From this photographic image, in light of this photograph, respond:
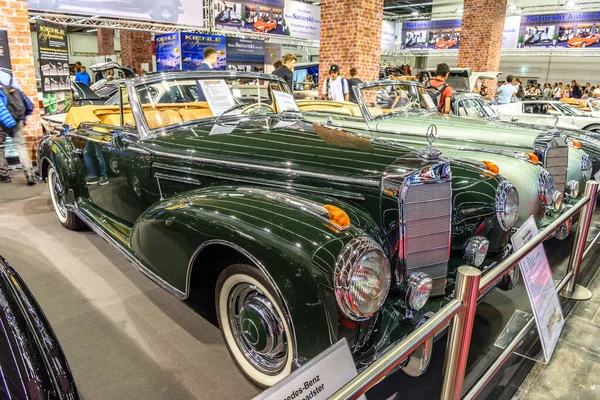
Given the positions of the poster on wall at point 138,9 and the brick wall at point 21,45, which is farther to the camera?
the poster on wall at point 138,9

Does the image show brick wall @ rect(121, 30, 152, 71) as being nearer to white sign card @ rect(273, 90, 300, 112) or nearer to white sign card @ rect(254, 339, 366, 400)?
white sign card @ rect(273, 90, 300, 112)

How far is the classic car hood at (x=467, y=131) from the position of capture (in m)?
4.74

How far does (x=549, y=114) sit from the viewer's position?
1034 centimetres

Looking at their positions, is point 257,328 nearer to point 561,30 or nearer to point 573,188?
point 573,188

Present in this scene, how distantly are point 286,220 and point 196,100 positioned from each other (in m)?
1.93

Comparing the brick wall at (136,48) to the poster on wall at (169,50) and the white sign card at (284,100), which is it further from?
the white sign card at (284,100)

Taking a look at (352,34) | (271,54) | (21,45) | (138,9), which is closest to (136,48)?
(271,54)

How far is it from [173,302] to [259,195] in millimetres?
1295

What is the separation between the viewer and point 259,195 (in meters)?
2.24

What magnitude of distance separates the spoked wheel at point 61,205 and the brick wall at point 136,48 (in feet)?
40.6

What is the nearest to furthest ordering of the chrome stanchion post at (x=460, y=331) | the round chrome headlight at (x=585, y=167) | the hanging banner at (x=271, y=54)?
1. the chrome stanchion post at (x=460, y=331)
2. the round chrome headlight at (x=585, y=167)
3. the hanging banner at (x=271, y=54)

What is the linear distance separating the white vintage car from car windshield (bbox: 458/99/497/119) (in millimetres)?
2478

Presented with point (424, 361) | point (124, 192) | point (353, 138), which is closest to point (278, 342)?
point (424, 361)

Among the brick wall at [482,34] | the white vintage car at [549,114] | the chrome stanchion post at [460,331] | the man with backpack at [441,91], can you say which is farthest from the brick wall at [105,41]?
the chrome stanchion post at [460,331]
